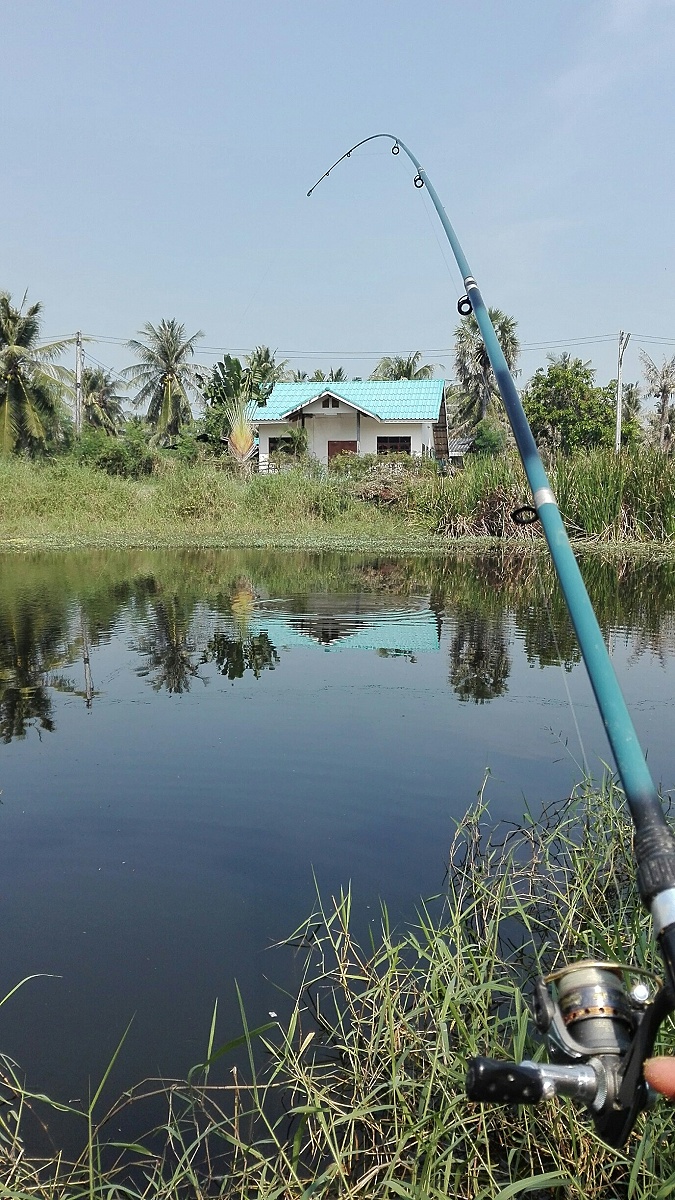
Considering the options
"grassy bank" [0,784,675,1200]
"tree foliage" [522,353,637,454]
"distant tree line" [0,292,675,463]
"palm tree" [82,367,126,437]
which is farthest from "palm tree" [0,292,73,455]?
"grassy bank" [0,784,675,1200]

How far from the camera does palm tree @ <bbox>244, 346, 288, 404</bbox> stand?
115ft

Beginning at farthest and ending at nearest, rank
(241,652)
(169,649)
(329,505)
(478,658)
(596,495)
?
(329,505), (596,495), (169,649), (241,652), (478,658)

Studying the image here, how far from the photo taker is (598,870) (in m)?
3.86

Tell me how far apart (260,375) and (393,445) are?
5.69 meters

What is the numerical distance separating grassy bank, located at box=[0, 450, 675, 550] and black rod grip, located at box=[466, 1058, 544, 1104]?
720 inches

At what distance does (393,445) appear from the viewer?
3716 cm

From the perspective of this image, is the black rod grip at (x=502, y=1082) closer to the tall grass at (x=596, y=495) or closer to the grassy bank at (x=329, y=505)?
the tall grass at (x=596, y=495)

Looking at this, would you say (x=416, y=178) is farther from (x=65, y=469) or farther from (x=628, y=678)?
(x=65, y=469)

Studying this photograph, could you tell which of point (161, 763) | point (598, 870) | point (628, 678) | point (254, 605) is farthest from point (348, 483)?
point (598, 870)

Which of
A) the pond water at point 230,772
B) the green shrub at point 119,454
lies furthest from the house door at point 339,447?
the pond water at point 230,772

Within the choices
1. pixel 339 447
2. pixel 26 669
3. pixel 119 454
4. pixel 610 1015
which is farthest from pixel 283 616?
pixel 339 447

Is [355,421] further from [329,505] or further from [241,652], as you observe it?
[241,652]

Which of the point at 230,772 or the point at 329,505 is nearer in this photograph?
the point at 230,772

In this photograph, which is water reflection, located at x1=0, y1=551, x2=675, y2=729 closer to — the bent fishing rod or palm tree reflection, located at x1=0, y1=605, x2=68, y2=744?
palm tree reflection, located at x1=0, y1=605, x2=68, y2=744
